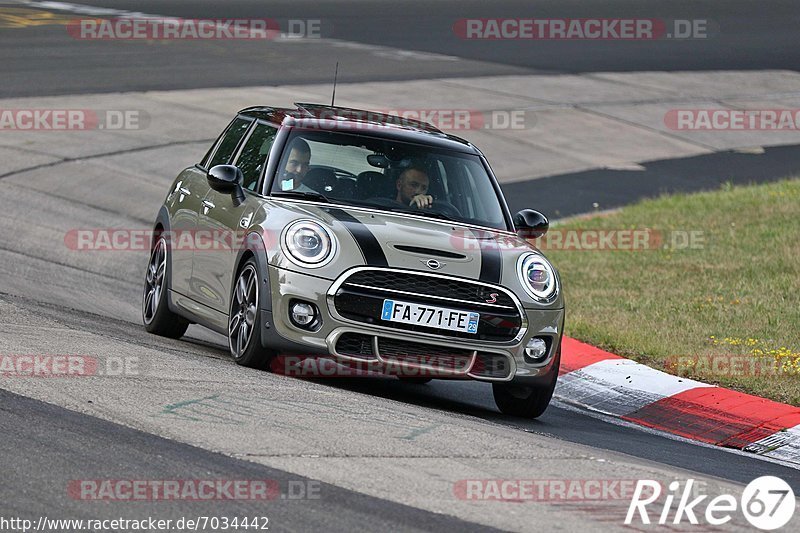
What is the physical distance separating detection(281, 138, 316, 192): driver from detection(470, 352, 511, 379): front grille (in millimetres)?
1604

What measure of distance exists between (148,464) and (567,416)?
12.7ft

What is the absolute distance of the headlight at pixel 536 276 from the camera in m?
8.19

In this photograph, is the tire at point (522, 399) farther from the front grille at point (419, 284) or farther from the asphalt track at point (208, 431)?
the front grille at point (419, 284)

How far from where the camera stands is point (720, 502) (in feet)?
19.4

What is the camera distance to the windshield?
8.78m

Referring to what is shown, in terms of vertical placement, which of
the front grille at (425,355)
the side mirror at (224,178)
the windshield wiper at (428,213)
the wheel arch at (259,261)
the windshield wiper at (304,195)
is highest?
the side mirror at (224,178)

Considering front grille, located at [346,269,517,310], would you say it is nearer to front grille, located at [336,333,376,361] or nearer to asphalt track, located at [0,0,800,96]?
front grille, located at [336,333,376,361]

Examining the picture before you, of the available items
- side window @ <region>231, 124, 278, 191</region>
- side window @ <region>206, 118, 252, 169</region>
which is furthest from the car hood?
side window @ <region>206, 118, 252, 169</region>

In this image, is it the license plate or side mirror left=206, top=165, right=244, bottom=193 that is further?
side mirror left=206, top=165, right=244, bottom=193

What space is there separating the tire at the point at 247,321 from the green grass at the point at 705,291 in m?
3.25

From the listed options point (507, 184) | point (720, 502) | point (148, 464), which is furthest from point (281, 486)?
point (507, 184)

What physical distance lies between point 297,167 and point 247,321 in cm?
112

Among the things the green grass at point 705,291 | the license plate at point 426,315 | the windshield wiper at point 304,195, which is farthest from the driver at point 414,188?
the green grass at point 705,291

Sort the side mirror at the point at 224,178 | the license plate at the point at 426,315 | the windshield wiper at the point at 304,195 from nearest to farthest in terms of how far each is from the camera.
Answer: the license plate at the point at 426,315 → the windshield wiper at the point at 304,195 → the side mirror at the point at 224,178
